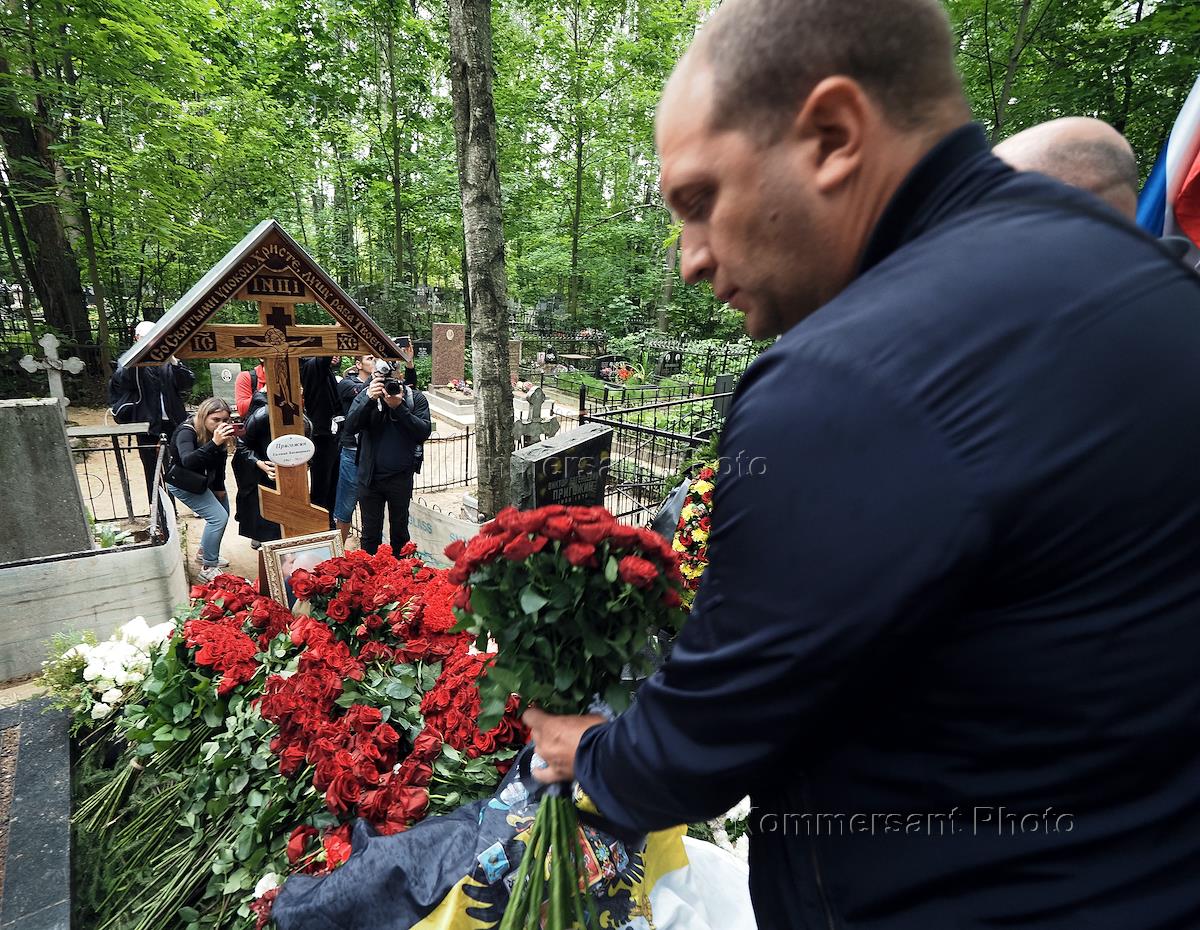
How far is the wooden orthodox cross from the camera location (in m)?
3.08

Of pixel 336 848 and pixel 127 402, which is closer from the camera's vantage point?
pixel 336 848

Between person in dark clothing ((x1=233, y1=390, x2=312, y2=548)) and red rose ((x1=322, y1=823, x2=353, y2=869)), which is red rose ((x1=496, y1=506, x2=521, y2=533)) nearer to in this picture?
red rose ((x1=322, y1=823, x2=353, y2=869))

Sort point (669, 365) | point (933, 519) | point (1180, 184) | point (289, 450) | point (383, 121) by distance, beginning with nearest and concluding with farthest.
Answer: point (933, 519)
point (289, 450)
point (1180, 184)
point (669, 365)
point (383, 121)

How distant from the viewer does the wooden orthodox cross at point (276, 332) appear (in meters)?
3.08

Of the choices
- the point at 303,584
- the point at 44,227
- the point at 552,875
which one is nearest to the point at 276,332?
the point at 303,584

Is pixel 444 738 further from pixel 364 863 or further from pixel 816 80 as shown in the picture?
pixel 816 80

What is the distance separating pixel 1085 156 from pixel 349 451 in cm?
604

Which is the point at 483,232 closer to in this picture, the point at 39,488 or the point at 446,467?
the point at 39,488

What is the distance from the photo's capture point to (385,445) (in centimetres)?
554

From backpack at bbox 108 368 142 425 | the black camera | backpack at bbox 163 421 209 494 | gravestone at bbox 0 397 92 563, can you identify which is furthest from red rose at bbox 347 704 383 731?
backpack at bbox 108 368 142 425

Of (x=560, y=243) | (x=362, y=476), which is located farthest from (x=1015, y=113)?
(x=560, y=243)

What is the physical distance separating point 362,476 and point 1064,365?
18.4 feet

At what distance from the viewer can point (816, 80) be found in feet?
2.63

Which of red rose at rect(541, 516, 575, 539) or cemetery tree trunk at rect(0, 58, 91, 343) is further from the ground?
cemetery tree trunk at rect(0, 58, 91, 343)
